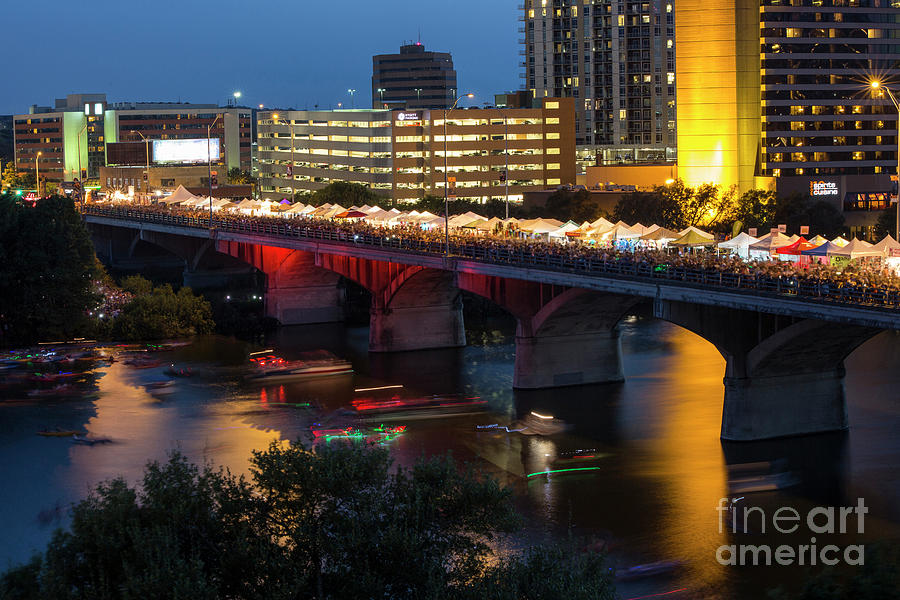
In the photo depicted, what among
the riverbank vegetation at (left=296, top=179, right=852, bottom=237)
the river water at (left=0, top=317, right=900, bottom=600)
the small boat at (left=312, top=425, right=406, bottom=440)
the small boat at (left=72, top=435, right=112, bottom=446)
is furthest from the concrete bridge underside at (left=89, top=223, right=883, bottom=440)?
the riverbank vegetation at (left=296, top=179, right=852, bottom=237)

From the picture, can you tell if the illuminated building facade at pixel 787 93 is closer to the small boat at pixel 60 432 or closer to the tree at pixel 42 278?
the tree at pixel 42 278

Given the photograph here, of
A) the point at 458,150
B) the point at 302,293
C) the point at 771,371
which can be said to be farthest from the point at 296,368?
the point at 458,150

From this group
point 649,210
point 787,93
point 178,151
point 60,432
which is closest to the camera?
point 60,432

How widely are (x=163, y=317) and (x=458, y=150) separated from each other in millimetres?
91022

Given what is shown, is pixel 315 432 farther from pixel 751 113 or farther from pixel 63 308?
pixel 751 113

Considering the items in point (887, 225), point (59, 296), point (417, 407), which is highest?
point (887, 225)

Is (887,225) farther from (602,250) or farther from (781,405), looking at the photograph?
(781,405)

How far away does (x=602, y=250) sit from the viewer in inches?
2478

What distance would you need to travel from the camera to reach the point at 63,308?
86.4m

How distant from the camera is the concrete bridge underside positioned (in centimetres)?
5034

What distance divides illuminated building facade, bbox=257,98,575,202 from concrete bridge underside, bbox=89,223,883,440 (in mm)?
71816

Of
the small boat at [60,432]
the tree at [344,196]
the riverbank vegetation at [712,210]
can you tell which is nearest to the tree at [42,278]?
the small boat at [60,432]

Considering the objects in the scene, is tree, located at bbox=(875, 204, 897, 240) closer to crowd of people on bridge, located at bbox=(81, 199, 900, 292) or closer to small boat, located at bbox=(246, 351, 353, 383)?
crowd of people on bridge, located at bbox=(81, 199, 900, 292)

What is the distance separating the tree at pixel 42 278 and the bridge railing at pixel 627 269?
53.6 feet
